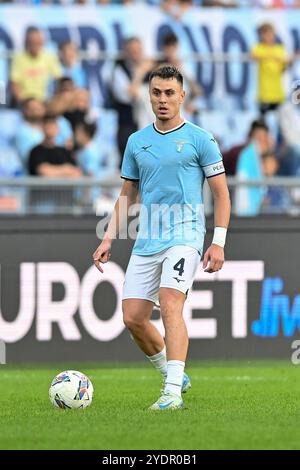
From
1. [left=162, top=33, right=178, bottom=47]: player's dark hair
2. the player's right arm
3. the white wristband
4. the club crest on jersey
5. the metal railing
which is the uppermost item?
[left=162, top=33, right=178, bottom=47]: player's dark hair

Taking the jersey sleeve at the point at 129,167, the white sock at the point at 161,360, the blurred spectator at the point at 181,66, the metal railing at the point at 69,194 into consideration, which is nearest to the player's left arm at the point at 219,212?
the jersey sleeve at the point at 129,167

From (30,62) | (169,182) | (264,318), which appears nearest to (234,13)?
(30,62)

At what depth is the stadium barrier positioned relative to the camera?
1323cm

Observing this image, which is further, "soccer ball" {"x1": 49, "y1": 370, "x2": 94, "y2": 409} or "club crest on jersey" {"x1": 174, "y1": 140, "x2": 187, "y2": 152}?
"soccer ball" {"x1": 49, "y1": 370, "x2": 94, "y2": 409}

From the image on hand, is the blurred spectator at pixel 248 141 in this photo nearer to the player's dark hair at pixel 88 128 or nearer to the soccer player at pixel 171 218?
the player's dark hair at pixel 88 128

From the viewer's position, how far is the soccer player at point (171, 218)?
29.3 feet

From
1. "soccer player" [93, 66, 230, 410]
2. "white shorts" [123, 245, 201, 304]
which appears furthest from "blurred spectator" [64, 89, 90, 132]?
"white shorts" [123, 245, 201, 304]

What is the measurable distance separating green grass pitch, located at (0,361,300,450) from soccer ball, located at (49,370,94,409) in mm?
101

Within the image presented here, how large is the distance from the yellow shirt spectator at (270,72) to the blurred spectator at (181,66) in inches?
40.4

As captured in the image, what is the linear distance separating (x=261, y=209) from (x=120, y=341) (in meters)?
2.40

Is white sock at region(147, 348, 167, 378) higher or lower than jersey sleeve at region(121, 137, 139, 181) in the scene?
lower

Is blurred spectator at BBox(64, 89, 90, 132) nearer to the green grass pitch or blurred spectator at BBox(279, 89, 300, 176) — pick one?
blurred spectator at BBox(279, 89, 300, 176)

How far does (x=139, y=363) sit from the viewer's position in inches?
529

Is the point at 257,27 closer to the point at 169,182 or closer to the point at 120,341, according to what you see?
the point at 120,341
